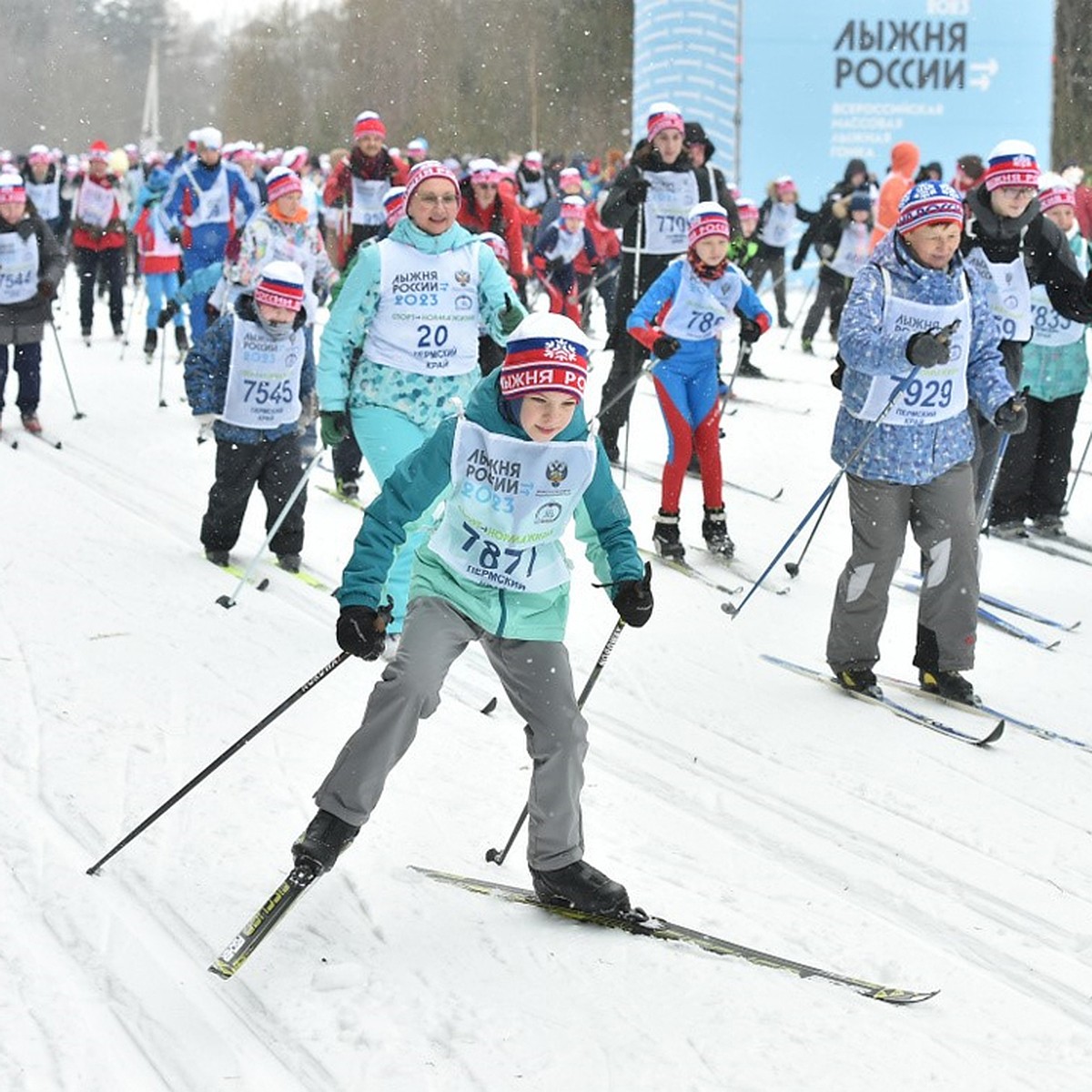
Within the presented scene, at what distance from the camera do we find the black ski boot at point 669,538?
8.46m

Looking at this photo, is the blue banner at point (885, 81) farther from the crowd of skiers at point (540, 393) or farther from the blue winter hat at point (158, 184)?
the crowd of skiers at point (540, 393)

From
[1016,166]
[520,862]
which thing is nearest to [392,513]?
[520,862]

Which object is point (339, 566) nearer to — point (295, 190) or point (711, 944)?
point (295, 190)

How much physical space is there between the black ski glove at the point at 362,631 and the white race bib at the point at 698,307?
4660mm

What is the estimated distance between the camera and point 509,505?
4160 millimetres

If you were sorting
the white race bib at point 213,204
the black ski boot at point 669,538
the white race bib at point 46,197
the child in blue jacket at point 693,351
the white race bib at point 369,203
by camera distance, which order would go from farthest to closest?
1. the white race bib at point 46,197
2. the white race bib at point 213,204
3. the white race bib at point 369,203
4. the black ski boot at point 669,538
5. the child in blue jacket at point 693,351

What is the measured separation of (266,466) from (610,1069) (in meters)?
5.03

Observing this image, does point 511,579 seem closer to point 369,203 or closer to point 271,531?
point 271,531

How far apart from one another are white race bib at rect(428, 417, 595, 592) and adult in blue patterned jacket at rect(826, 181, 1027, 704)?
87.7 inches

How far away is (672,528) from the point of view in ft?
27.8

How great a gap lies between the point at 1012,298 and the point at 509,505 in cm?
458

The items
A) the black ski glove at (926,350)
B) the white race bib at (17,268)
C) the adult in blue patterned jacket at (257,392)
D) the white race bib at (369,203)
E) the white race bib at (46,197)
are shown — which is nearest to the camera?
the black ski glove at (926,350)

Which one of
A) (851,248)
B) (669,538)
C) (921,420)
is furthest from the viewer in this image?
(851,248)

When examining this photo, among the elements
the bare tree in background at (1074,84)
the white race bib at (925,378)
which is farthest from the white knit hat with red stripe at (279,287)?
the bare tree in background at (1074,84)
